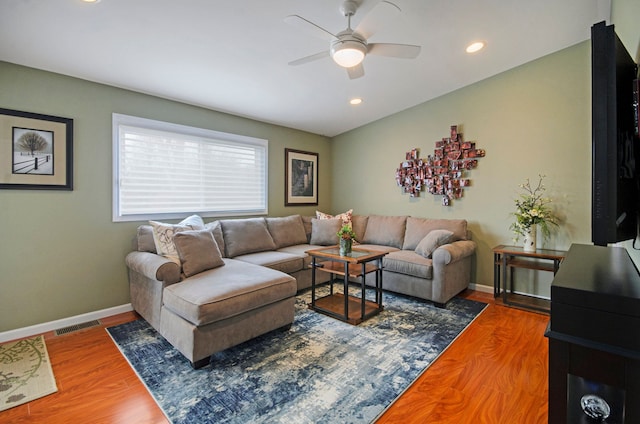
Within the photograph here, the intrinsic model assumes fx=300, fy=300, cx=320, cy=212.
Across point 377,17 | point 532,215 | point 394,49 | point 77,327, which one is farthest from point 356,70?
point 77,327

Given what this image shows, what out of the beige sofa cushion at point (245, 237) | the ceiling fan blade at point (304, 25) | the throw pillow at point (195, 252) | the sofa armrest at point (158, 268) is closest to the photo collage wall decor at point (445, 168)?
the beige sofa cushion at point (245, 237)

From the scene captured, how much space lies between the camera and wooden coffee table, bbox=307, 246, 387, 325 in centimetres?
290

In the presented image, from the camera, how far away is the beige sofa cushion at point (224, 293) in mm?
2119

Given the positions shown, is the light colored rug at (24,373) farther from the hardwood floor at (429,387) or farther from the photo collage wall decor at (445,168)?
the photo collage wall decor at (445,168)

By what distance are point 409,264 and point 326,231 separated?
1.39 metres

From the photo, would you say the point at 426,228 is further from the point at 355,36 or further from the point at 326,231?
the point at 355,36

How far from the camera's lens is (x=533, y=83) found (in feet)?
11.4

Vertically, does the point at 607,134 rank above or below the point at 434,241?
above

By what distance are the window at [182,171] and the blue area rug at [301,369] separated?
1.32 metres

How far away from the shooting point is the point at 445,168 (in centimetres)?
415

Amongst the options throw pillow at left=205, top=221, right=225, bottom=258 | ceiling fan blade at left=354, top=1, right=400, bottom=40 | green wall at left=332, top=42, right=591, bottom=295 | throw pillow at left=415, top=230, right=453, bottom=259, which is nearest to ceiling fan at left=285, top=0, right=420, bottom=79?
ceiling fan blade at left=354, top=1, right=400, bottom=40

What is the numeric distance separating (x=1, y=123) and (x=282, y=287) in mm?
2695

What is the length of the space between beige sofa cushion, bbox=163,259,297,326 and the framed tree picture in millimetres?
2371

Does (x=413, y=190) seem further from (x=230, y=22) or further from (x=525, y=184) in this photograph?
(x=230, y=22)
